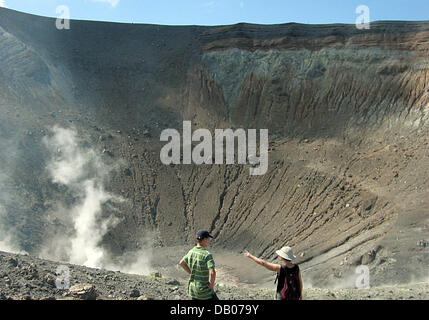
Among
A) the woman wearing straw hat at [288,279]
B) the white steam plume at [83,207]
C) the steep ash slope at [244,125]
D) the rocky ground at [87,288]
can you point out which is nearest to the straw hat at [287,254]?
the woman wearing straw hat at [288,279]

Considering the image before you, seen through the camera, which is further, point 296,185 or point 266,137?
point 266,137

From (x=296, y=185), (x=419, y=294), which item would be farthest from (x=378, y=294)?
(x=296, y=185)

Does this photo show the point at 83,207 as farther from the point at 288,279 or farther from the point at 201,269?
the point at 288,279

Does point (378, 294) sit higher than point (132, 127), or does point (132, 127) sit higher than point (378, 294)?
point (132, 127)

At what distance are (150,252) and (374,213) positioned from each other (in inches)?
456

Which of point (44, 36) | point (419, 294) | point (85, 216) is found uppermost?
point (44, 36)

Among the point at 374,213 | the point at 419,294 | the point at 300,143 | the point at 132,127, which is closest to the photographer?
the point at 419,294

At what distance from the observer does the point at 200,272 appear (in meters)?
5.47

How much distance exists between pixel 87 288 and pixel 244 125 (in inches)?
890

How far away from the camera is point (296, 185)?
23297 millimetres

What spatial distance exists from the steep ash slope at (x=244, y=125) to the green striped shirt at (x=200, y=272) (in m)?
11.4

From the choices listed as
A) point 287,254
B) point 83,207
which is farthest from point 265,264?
point 83,207

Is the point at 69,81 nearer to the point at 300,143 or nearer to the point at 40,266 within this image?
the point at 300,143

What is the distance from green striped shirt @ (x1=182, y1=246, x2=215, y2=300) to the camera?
5449mm
